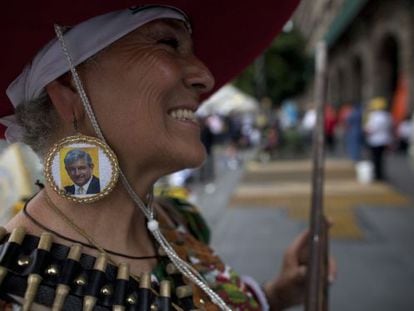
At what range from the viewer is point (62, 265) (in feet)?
3.22

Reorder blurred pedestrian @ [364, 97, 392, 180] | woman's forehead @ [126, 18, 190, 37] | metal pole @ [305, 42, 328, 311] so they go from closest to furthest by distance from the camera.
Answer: woman's forehead @ [126, 18, 190, 37], metal pole @ [305, 42, 328, 311], blurred pedestrian @ [364, 97, 392, 180]

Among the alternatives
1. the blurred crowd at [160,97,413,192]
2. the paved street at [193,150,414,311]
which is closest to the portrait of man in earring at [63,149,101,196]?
the paved street at [193,150,414,311]

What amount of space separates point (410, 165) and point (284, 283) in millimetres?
11952

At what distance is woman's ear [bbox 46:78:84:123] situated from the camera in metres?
1.08

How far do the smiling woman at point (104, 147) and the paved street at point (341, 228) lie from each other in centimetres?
328

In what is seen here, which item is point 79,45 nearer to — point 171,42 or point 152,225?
point 171,42

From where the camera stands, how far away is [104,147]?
104 centimetres

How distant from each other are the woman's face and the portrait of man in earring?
0.25ft

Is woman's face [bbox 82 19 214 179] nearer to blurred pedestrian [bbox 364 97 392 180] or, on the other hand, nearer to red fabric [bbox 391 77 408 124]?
blurred pedestrian [bbox 364 97 392 180]

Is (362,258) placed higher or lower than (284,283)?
lower

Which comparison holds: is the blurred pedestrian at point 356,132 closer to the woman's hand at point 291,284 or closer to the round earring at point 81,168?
the woman's hand at point 291,284

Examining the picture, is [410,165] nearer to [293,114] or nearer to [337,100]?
[293,114]

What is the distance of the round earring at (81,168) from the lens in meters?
1.03

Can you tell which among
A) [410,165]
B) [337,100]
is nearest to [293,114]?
[410,165]
